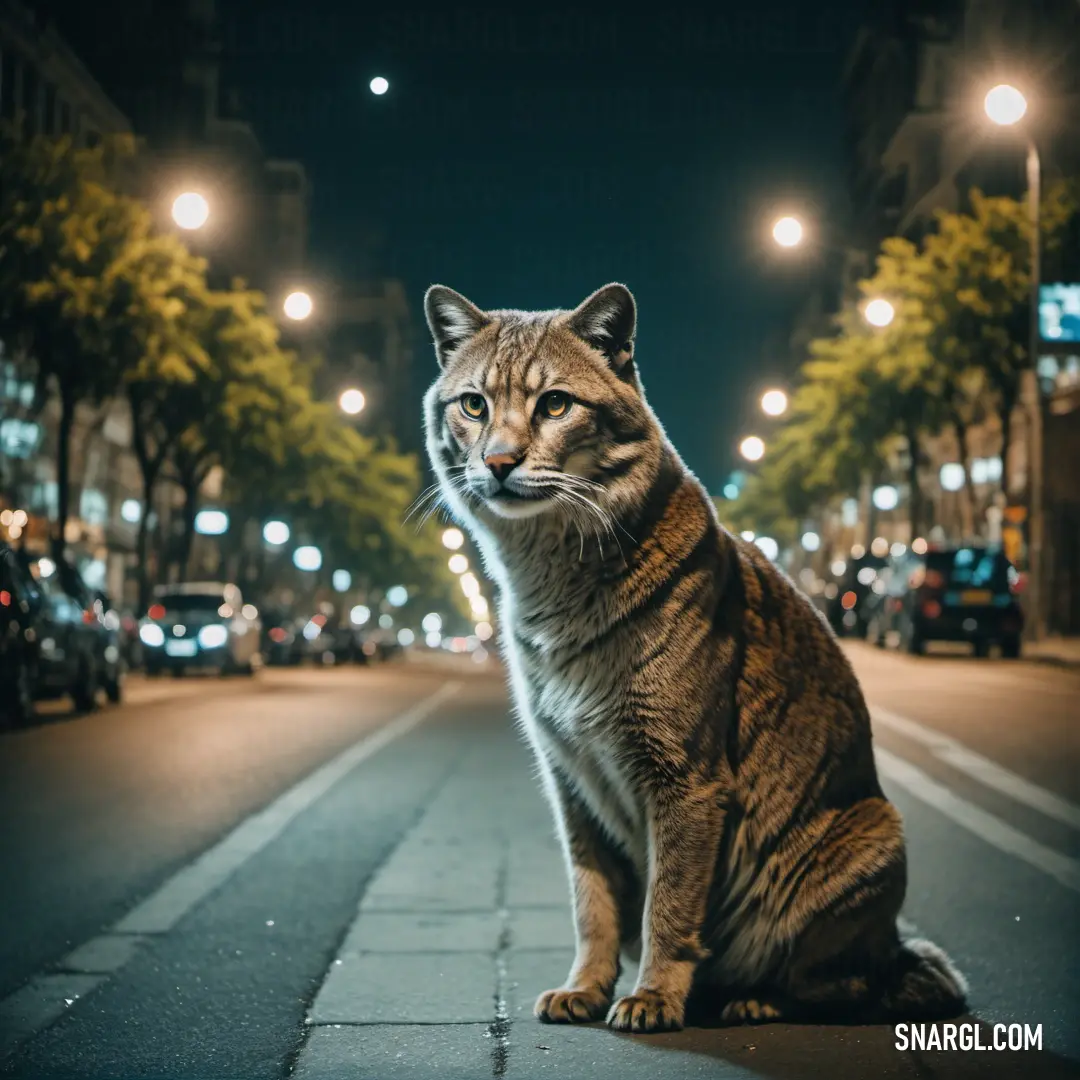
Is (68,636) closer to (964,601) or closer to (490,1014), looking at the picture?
(490,1014)

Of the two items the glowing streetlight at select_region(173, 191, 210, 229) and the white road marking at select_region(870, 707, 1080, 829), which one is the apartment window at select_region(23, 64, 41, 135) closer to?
the glowing streetlight at select_region(173, 191, 210, 229)

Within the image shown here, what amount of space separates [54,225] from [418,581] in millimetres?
94292

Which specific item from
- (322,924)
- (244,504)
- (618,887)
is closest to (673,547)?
(618,887)

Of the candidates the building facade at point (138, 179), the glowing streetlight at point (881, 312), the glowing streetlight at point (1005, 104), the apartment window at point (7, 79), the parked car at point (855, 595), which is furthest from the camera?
the apartment window at point (7, 79)

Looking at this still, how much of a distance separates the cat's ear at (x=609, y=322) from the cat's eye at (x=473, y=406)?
11.1 inches

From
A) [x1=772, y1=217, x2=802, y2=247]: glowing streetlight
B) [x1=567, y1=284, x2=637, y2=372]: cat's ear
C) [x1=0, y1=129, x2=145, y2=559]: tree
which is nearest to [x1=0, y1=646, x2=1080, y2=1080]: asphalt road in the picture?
[x1=567, y1=284, x2=637, y2=372]: cat's ear

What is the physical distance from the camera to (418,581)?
126 m

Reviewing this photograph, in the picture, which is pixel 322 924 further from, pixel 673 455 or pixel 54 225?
pixel 54 225

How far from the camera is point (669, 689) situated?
4395 millimetres

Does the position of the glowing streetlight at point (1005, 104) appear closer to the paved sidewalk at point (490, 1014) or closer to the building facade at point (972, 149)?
the building facade at point (972, 149)

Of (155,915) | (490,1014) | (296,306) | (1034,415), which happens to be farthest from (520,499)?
(296,306)

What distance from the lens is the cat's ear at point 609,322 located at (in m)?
4.43

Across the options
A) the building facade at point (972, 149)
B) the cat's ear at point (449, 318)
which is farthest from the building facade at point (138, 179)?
the cat's ear at point (449, 318)

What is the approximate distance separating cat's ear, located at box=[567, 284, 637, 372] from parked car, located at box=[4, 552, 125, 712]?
15183 millimetres
